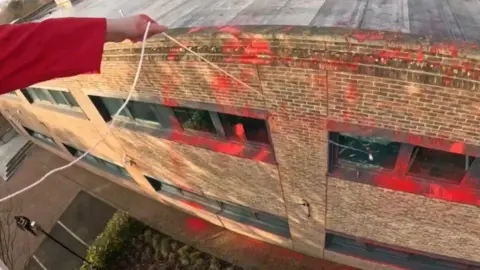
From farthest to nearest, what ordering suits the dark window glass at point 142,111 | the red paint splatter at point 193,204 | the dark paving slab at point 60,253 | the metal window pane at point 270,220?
the dark paving slab at point 60,253 → the red paint splatter at point 193,204 → the metal window pane at point 270,220 → the dark window glass at point 142,111

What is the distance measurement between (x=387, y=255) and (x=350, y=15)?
6304 mm

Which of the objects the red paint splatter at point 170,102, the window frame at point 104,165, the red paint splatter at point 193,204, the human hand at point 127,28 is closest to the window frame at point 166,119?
the red paint splatter at point 170,102

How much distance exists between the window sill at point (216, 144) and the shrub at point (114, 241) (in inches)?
194

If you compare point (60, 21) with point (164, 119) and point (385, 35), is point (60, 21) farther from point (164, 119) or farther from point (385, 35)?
point (164, 119)

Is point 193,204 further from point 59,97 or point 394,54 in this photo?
point 394,54

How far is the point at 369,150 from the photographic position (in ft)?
20.4

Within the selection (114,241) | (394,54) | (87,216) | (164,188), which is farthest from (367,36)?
(87,216)

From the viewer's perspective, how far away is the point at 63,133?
1388 cm

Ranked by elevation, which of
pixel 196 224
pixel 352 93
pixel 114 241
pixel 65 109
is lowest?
pixel 196 224

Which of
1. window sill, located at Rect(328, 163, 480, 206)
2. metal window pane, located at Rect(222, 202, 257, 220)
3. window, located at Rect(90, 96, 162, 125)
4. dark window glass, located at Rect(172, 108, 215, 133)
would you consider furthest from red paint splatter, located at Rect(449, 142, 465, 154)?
metal window pane, located at Rect(222, 202, 257, 220)

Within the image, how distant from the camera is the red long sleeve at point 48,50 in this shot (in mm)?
2705

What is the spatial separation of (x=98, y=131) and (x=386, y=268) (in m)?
9.24

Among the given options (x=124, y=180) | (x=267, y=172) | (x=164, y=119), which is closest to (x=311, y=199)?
(x=267, y=172)

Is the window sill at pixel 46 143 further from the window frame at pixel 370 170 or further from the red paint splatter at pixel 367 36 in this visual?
the red paint splatter at pixel 367 36
